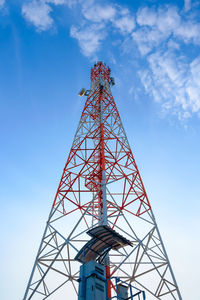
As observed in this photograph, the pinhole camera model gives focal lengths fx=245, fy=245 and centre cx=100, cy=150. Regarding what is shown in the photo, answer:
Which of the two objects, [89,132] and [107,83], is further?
[107,83]

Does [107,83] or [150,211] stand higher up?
[107,83]

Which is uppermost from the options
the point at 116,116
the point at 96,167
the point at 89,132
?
the point at 116,116

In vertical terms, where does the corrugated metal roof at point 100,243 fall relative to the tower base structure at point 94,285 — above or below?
above

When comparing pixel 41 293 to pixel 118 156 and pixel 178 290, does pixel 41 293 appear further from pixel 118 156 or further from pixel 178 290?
pixel 118 156

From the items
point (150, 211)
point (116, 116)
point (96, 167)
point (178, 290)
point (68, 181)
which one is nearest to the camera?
point (178, 290)

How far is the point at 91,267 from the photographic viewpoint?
8828 mm

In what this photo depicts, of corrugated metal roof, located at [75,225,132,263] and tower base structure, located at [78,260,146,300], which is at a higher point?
corrugated metal roof, located at [75,225,132,263]

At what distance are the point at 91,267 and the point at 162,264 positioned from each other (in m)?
3.90

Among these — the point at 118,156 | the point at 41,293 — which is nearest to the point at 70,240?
the point at 41,293

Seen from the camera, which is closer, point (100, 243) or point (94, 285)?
point (94, 285)

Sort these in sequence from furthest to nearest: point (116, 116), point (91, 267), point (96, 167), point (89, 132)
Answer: point (116, 116) → point (89, 132) → point (96, 167) → point (91, 267)

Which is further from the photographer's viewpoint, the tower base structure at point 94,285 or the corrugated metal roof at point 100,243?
the corrugated metal roof at point 100,243

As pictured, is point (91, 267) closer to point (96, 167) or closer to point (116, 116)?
point (96, 167)

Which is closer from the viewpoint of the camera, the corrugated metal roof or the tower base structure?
the tower base structure
